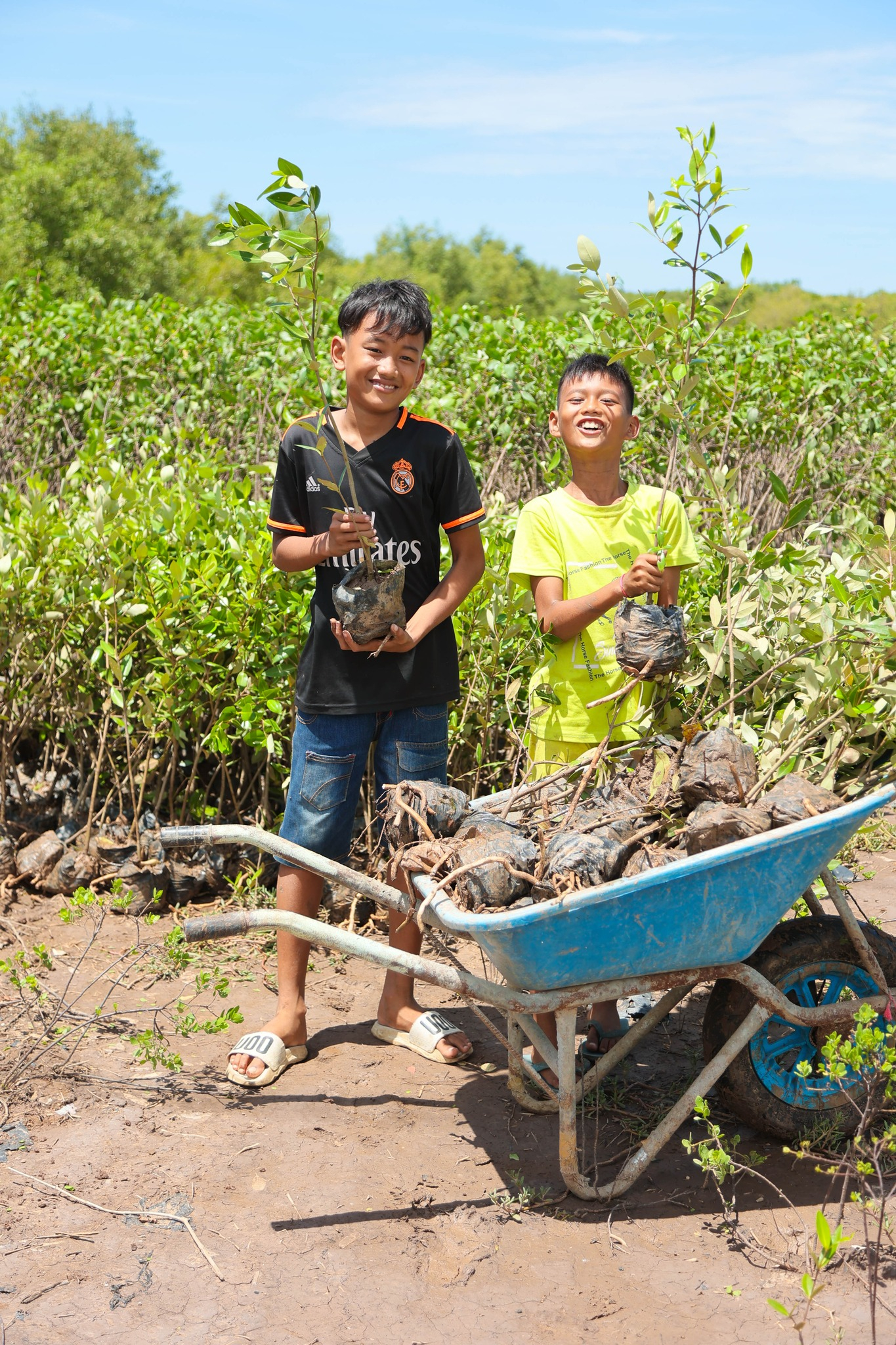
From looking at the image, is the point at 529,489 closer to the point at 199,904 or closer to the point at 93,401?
the point at 93,401

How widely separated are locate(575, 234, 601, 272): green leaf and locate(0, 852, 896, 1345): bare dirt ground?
6.39 feet

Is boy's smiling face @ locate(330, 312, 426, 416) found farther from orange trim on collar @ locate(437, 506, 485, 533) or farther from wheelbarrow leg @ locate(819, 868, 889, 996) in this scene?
wheelbarrow leg @ locate(819, 868, 889, 996)

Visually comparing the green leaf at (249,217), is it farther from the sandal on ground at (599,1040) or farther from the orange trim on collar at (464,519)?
the sandal on ground at (599,1040)

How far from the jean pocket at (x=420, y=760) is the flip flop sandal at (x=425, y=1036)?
67 centimetres

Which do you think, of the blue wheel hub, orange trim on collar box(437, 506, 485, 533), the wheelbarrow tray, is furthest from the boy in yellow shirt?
the wheelbarrow tray

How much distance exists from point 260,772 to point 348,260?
59.0 m

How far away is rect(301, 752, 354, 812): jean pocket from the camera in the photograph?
2812 millimetres

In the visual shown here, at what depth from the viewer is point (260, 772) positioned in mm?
3967

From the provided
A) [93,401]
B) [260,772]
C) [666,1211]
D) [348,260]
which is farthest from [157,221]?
[666,1211]

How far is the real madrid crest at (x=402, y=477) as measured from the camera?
2697 millimetres

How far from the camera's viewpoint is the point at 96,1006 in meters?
3.22

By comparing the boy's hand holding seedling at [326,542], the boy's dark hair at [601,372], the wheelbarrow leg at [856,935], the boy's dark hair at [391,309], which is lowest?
the wheelbarrow leg at [856,935]

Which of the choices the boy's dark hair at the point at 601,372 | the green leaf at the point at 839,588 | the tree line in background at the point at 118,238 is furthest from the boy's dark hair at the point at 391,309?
the tree line in background at the point at 118,238

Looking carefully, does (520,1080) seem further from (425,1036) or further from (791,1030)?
(791,1030)
